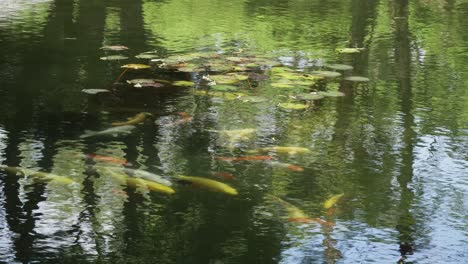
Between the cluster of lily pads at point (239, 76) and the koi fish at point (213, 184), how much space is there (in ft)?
5.62

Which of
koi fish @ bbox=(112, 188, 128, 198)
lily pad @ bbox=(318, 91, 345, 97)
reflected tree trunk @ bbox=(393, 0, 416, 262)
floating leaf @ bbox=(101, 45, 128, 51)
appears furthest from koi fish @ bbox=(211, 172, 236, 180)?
floating leaf @ bbox=(101, 45, 128, 51)

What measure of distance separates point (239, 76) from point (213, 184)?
103 inches

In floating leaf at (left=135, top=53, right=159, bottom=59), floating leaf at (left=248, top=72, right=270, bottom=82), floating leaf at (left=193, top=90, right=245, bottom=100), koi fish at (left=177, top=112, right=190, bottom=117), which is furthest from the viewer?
floating leaf at (left=135, top=53, right=159, bottom=59)

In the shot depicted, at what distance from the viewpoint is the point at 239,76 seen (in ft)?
21.2

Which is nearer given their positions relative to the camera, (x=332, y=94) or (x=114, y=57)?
(x=332, y=94)

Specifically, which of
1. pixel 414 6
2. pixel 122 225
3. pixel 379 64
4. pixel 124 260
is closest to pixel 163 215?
pixel 122 225

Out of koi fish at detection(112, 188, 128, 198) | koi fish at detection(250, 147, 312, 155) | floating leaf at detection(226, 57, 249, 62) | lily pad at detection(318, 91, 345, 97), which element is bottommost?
koi fish at detection(112, 188, 128, 198)

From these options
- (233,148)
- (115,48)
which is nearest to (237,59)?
(115,48)

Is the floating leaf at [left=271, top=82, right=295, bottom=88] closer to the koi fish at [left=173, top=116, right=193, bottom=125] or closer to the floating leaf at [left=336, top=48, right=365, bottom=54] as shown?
the koi fish at [left=173, top=116, right=193, bottom=125]

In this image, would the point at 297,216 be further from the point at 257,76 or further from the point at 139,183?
the point at 257,76

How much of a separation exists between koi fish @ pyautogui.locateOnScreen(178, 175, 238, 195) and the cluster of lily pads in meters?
1.71

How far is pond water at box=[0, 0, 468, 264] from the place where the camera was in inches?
131

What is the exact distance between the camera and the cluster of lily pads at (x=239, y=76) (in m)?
5.93

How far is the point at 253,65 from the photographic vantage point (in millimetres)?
6984
